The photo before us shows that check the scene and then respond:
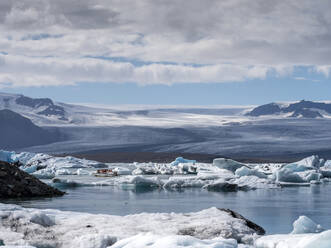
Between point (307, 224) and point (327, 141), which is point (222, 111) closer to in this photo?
point (327, 141)

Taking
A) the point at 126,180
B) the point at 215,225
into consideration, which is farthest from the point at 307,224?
the point at 126,180

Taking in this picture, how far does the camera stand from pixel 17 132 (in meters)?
105

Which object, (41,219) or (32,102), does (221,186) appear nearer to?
(41,219)

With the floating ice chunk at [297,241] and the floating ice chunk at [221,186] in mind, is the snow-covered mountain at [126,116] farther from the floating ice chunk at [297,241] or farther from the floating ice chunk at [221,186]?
the floating ice chunk at [297,241]

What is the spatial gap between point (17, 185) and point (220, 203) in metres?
6.05

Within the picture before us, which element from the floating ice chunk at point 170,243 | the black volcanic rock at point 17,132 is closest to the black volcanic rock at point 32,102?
the black volcanic rock at point 17,132

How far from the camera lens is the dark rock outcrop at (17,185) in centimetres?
1648

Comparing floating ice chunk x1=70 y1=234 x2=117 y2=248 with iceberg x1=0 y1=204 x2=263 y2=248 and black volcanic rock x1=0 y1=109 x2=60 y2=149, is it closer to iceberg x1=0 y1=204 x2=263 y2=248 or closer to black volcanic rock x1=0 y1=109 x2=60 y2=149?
iceberg x1=0 y1=204 x2=263 y2=248

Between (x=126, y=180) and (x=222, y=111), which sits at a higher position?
(x=222, y=111)

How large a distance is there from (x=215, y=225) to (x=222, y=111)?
Result: 5261 inches

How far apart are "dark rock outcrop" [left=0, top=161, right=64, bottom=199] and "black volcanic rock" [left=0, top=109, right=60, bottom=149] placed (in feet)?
277

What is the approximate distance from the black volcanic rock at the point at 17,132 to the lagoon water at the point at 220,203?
8322cm

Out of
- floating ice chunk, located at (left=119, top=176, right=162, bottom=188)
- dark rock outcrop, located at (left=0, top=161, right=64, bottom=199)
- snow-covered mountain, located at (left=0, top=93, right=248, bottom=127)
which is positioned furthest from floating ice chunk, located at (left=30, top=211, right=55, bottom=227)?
snow-covered mountain, located at (left=0, top=93, right=248, bottom=127)

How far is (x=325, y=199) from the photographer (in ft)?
62.2
